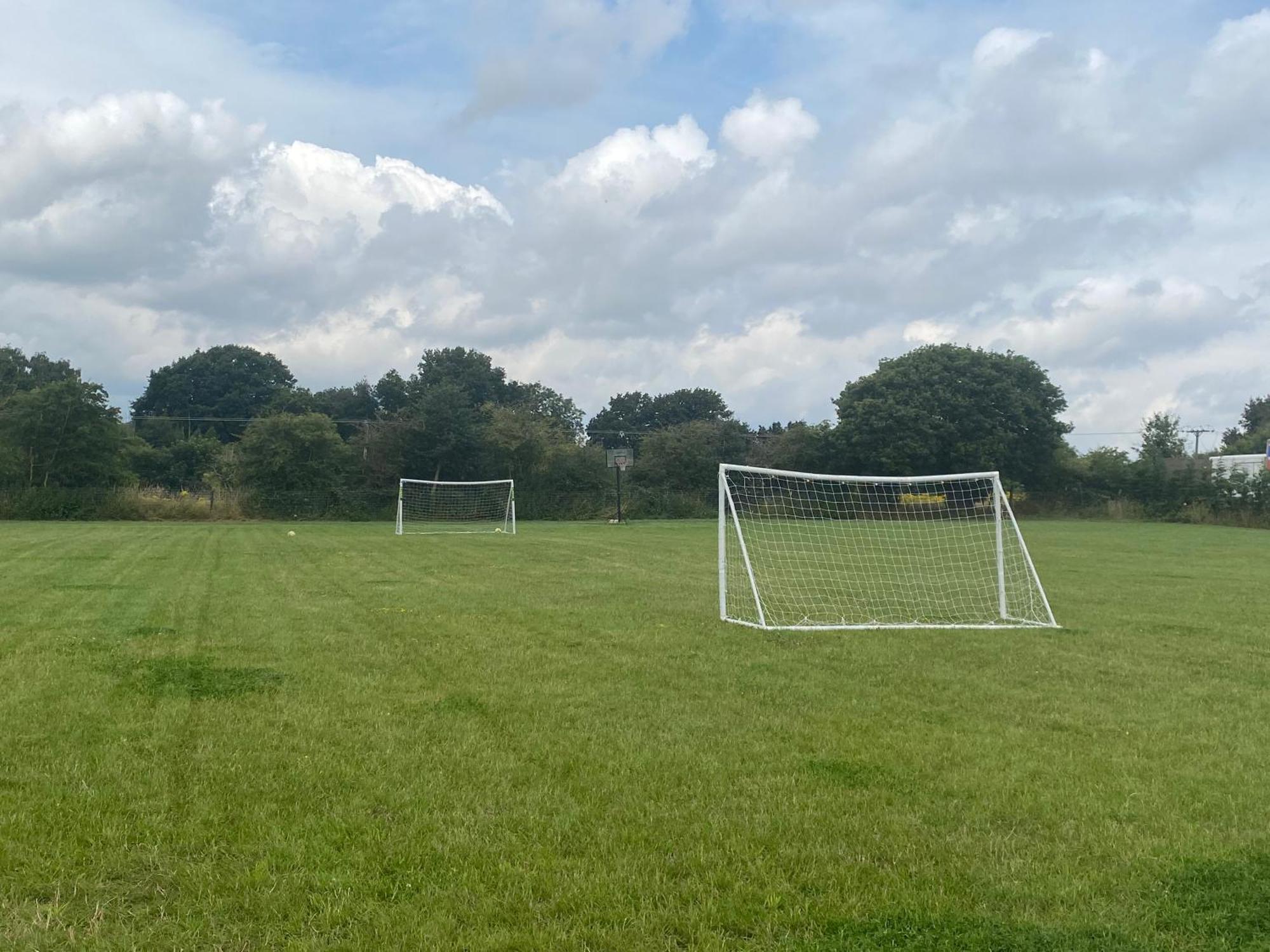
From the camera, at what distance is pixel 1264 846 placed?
156 inches

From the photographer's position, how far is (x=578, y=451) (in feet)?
152

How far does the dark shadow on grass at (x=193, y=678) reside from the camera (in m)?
6.54

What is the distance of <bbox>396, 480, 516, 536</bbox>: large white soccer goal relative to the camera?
35719mm

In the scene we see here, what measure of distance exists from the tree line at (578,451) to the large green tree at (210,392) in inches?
930

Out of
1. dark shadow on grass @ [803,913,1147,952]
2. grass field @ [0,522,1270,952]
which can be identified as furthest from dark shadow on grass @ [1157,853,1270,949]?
dark shadow on grass @ [803,913,1147,952]

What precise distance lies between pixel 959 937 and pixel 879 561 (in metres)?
16.2

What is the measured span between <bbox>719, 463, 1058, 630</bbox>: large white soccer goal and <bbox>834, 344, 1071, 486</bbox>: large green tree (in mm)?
16307

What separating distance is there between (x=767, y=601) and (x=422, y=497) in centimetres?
3087

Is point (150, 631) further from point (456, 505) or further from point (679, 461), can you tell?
point (679, 461)

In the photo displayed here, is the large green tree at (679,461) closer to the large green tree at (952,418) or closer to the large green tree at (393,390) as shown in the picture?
the large green tree at (952,418)

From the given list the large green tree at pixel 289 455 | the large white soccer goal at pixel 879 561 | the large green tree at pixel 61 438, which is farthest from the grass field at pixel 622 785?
the large green tree at pixel 61 438

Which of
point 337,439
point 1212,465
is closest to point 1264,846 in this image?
point 337,439

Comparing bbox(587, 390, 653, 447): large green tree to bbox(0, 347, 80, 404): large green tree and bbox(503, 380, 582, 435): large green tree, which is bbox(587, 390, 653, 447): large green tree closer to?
bbox(503, 380, 582, 435): large green tree

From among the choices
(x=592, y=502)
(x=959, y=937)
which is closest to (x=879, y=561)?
(x=959, y=937)
